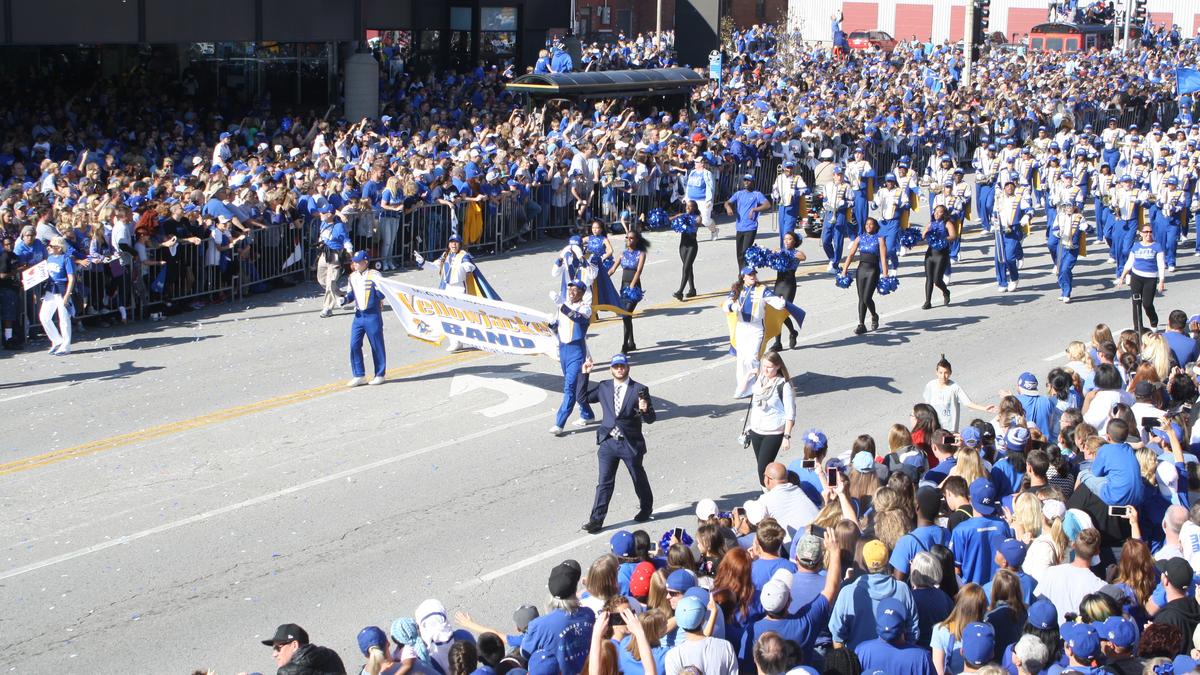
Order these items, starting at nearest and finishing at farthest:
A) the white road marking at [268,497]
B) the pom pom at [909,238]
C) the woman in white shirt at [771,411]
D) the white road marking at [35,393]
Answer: the white road marking at [268,497] → the woman in white shirt at [771,411] → the white road marking at [35,393] → the pom pom at [909,238]

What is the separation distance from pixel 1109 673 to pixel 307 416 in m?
9.94

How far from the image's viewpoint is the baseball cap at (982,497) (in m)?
9.75

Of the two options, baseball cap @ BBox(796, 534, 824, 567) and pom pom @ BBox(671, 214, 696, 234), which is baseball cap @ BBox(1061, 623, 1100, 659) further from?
pom pom @ BBox(671, 214, 696, 234)

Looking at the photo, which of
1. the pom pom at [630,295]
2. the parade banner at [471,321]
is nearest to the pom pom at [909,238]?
the pom pom at [630,295]

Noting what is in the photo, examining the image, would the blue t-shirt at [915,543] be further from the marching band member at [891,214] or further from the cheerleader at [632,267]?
the marching band member at [891,214]

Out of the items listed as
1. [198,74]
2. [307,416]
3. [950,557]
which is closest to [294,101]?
[198,74]

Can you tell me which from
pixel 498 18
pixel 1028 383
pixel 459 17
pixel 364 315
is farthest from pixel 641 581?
pixel 498 18

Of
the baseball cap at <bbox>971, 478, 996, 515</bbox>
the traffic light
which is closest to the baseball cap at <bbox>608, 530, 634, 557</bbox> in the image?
the baseball cap at <bbox>971, 478, 996, 515</bbox>

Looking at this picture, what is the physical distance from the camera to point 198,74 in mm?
32594

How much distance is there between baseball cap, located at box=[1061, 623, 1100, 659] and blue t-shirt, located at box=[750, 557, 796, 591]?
5.68 ft

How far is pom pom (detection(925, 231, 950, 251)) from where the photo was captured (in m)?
20.0

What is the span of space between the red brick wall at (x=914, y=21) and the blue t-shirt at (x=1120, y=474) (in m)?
72.4

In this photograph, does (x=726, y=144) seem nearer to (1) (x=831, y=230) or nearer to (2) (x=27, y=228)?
(1) (x=831, y=230)

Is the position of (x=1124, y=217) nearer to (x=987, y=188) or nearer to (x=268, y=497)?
(x=987, y=188)
